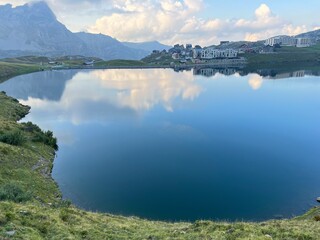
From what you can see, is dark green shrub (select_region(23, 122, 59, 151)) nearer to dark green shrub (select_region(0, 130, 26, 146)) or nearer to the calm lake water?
the calm lake water

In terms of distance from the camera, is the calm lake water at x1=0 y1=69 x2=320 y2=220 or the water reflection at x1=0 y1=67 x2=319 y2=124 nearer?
the calm lake water at x1=0 y1=69 x2=320 y2=220

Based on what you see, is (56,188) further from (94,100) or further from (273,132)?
(94,100)

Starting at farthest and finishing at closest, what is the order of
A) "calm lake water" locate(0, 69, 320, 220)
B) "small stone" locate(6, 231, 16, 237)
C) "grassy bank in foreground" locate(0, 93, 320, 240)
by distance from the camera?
"calm lake water" locate(0, 69, 320, 220) → "grassy bank in foreground" locate(0, 93, 320, 240) → "small stone" locate(6, 231, 16, 237)

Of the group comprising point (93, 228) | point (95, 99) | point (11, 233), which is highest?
point (11, 233)

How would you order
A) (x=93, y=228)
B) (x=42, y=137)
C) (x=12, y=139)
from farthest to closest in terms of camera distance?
(x=42, y=137), (x=12, y=139), (x=93, y=228)

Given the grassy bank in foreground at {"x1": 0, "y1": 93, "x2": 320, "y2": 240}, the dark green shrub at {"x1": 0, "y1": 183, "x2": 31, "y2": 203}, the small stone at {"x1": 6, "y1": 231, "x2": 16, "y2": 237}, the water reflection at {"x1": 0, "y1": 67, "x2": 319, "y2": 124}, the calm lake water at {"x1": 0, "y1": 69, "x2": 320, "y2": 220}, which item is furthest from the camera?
the water reflection at {"x1": 0, "y1": 67, "x2": 319, "y2": 124}

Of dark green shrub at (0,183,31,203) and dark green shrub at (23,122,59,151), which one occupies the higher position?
dark green shrub at (0,183,31,203)

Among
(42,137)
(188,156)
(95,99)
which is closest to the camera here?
(188,156)

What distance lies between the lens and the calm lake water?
112 ft

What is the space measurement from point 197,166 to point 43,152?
2240 cm

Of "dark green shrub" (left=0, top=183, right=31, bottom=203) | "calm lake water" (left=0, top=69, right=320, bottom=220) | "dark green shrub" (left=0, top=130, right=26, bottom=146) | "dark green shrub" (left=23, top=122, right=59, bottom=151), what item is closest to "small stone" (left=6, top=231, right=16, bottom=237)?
"dark green shrub" (left=0, top=183, right=31, bottom=203)

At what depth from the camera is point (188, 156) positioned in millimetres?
48625

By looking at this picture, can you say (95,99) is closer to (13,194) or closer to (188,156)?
(188,156)

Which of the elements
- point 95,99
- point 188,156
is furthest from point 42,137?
point 95,99
